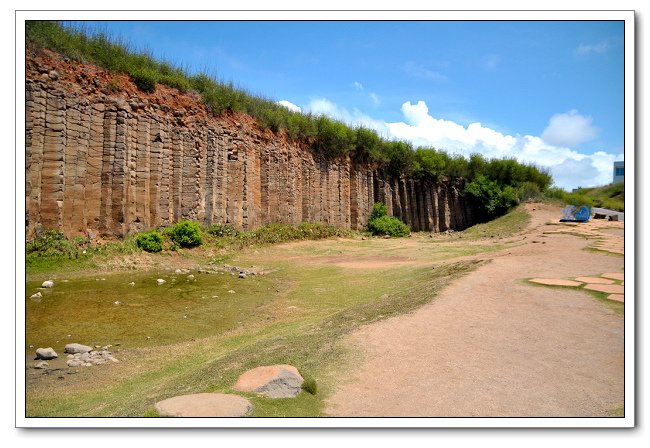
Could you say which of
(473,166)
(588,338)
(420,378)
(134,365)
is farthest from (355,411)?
(473,166)

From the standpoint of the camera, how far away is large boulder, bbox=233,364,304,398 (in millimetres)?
4078

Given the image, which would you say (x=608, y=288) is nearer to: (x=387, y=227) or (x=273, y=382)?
(x=273, y=382)

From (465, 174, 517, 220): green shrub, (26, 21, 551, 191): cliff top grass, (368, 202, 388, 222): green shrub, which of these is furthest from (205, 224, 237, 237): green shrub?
(465, 174, 517, 220): green shrub

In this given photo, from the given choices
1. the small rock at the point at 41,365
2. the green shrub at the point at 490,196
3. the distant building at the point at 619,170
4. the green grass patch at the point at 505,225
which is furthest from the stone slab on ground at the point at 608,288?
the green shrub at the point at 490,196

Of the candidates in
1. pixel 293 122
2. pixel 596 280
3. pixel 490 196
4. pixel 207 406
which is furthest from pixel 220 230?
pixel 490 196

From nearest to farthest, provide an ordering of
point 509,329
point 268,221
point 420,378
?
1. point 420,378
2. point 509,329
3. point 268,221

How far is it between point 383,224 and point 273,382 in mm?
26507

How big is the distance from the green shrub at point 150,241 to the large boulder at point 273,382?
13.9 metres

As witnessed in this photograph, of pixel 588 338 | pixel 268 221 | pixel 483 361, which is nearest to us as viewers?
pixel 483 361

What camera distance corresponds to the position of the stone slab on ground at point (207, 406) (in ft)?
12.6

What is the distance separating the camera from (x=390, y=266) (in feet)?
48.6

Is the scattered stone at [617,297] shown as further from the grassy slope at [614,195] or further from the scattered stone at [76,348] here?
the scattered stone at [76,348]

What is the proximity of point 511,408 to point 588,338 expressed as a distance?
1.83 meters
